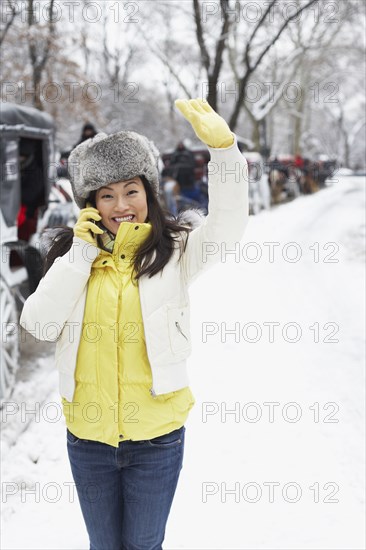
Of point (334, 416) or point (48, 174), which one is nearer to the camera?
point (334, 416)

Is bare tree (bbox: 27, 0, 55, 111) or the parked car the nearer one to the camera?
the parked car

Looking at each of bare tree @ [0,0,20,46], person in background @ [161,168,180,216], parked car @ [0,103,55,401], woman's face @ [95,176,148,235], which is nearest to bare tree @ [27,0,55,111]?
bare tree @ [0,0,20,46]

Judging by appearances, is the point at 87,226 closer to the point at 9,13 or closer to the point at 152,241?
the point at 152,241

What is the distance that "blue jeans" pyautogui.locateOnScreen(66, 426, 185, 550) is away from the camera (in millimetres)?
1919

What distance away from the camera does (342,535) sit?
2.87m

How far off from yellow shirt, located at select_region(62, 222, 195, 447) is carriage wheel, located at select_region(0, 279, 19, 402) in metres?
2.44

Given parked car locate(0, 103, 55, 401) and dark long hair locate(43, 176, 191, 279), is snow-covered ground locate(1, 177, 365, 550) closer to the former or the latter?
parked car locate(0, 103, 55, 401)

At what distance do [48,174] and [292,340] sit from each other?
329 centimetres

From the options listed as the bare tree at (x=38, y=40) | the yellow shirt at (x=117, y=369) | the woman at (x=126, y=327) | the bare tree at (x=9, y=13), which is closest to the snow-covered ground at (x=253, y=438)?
the woman at (x=126, y=327)

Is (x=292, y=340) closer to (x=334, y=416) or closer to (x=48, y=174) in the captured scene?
(x=334, y=416)

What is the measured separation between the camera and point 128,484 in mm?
1953

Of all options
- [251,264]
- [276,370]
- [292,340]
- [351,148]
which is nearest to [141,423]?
[276,370]

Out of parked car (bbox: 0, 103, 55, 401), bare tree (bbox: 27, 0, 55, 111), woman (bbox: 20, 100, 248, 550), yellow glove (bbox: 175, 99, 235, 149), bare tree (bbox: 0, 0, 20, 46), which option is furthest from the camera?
bare tree (bbox: 27, 0, 55, 111)

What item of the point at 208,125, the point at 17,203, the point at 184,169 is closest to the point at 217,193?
the point at 208,125
